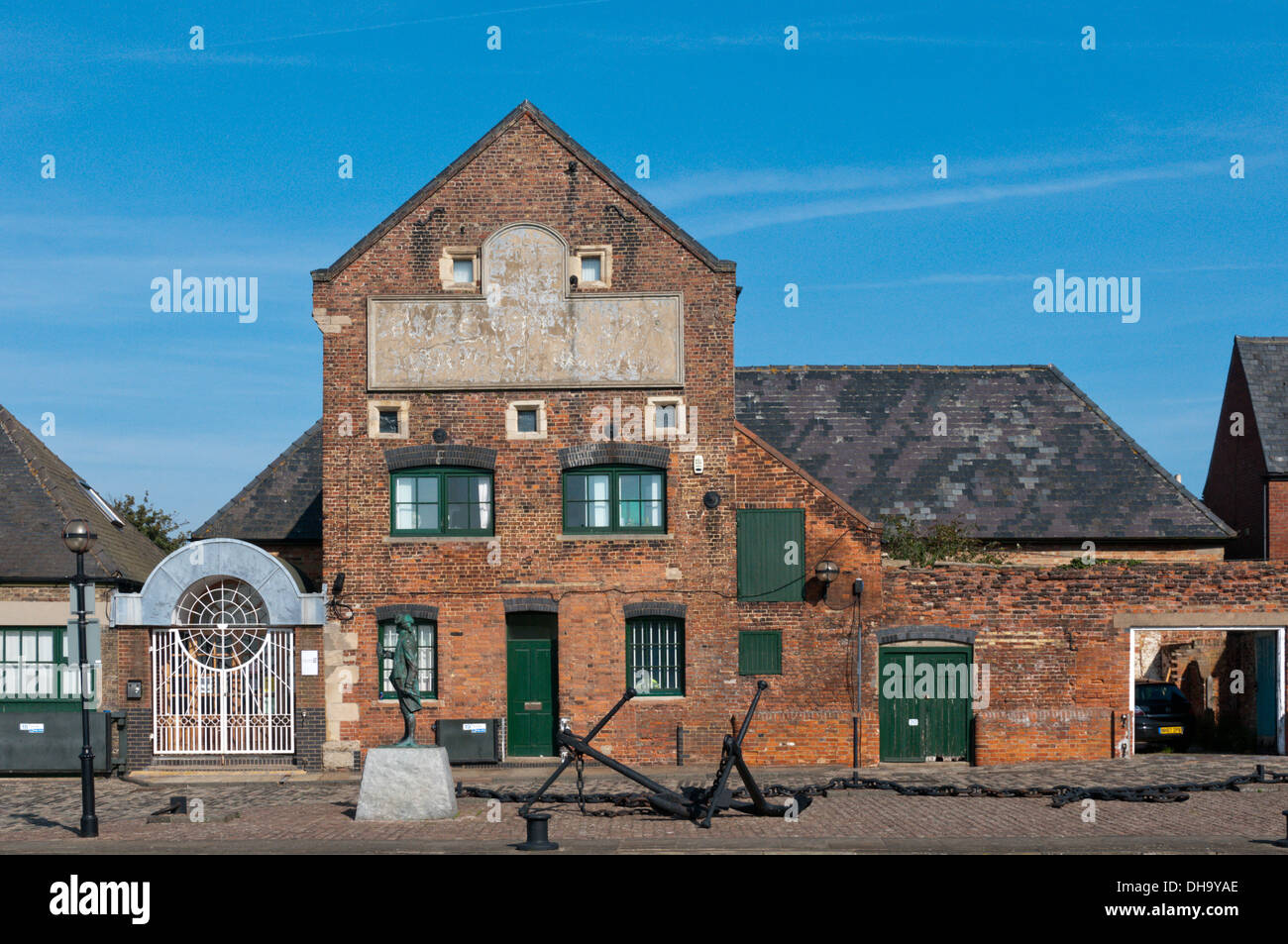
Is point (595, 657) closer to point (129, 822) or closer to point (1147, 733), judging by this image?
point (129, 822)

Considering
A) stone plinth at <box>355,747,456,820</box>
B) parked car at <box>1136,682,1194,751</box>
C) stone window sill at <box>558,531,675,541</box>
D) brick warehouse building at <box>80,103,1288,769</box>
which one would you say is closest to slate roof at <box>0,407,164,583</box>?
brick warehouse building at <box>80,103,1288,769</box>

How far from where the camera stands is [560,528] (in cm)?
2323

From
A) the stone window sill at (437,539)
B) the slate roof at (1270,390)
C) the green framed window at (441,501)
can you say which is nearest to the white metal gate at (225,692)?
the stone window sill at (437,539)

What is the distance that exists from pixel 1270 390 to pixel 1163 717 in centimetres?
940

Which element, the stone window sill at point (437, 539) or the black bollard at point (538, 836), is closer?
the black bollard at point (538, 836)

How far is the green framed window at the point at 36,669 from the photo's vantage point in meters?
23.0

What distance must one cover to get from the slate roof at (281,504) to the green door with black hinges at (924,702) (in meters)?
11.3

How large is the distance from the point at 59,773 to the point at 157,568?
368cm

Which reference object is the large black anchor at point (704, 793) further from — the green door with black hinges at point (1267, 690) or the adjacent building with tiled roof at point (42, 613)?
the green door with black hinges at point (1267, 690)

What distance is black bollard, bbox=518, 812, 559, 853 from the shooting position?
47.3 feet

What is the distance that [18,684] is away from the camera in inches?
910

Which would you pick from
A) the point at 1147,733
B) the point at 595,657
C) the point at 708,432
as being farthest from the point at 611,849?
the point at 1147,733

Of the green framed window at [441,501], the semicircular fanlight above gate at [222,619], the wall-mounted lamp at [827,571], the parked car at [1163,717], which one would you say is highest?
the green framed window at [441,501]

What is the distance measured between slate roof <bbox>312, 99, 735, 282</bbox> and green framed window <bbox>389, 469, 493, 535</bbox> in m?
3.73
